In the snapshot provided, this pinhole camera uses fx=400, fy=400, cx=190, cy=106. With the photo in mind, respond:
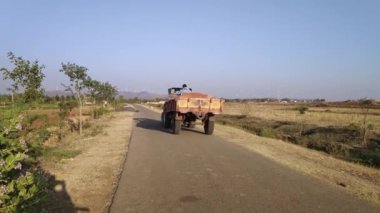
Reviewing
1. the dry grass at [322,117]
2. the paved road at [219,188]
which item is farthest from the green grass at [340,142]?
the paved road at [219,188]

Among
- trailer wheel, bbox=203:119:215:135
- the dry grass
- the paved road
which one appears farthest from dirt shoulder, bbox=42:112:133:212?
the dry grass

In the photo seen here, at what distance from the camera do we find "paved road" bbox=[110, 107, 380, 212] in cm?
685

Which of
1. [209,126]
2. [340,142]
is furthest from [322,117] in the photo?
[209,126]

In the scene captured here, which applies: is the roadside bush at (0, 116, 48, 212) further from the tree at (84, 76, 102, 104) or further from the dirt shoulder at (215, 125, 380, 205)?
the tree at (84, 76, 102, 104)

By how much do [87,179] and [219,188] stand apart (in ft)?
10.7

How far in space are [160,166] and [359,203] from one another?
5.12m

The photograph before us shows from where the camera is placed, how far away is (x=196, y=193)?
25.2 feet

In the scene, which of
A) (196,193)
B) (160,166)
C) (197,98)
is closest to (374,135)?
(197,98)

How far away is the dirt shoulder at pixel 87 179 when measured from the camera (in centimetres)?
729

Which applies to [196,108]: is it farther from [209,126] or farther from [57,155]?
[57,155]

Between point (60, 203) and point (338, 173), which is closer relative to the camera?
point (60, 203)

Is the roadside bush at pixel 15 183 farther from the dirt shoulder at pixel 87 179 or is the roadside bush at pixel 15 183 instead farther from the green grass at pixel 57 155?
the green grass at pixel 57 155

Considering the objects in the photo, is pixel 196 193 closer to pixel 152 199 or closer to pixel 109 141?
pixel 152 199

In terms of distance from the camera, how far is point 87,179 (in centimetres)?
935
